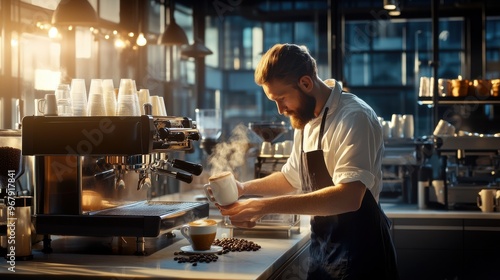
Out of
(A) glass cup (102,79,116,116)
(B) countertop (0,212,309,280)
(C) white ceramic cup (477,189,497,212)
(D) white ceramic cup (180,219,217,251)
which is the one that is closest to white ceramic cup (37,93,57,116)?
(A) glass cup (102,79,116,116)

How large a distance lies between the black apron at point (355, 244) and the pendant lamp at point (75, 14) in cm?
191

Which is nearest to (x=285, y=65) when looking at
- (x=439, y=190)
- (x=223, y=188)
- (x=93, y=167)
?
(x=223, y=188)

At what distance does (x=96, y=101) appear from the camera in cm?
268

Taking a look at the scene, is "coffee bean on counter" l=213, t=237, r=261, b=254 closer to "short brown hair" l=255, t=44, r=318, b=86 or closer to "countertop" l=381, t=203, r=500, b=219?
"short brown hair" l=255, t=44, r=318, b=86

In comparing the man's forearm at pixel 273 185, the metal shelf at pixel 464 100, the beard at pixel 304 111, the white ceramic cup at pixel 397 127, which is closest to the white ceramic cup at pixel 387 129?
the white ceramic cup at pixel 397 127

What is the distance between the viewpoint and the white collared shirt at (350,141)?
8.14 feet

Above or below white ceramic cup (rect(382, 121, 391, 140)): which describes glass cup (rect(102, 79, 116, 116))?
above

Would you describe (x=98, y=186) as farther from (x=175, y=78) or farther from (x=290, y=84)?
(x=175, y=78)

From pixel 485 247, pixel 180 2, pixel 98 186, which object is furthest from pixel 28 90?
pixel 180 2

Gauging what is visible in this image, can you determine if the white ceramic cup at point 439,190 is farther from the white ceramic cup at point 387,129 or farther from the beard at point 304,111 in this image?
→ the beard at point 304,111

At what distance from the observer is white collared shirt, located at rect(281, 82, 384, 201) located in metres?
2.48

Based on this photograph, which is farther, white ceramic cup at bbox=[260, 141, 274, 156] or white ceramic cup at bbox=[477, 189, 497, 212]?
white ceramic cup at bbox=[477, 189, 497, 212]

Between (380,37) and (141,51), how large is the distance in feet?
19.3

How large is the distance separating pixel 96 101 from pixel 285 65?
27.7 inches
